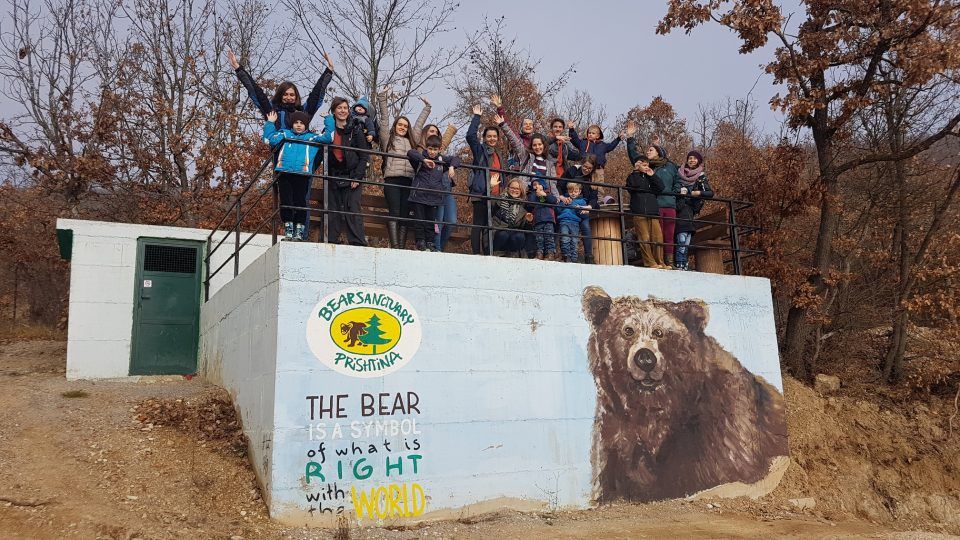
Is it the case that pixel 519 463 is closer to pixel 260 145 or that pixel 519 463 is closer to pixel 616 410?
pixel 616 410

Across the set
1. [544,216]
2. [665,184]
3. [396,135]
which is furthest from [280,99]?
[665,184]

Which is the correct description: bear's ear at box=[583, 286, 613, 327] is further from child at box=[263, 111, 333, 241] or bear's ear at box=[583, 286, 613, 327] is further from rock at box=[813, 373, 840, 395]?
rock at box=[813, 373, 840, 395]

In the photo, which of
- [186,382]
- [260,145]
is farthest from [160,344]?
[260,145]

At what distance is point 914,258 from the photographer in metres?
11.7

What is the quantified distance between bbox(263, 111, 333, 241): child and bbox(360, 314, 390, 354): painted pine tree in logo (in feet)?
4.24

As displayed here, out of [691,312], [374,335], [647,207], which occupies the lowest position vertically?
[374,335]

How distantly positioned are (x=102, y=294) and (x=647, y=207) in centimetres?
814

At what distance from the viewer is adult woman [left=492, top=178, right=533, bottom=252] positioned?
8.27 meters

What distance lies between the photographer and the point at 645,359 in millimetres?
7871

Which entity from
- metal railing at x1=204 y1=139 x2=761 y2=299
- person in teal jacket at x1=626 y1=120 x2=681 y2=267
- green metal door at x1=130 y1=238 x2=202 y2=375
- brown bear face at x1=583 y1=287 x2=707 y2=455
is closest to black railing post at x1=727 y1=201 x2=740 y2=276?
metal railing at x1=204 y1=139 x2=761 y2=299

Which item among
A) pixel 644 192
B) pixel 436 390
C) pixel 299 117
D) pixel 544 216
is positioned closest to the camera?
pixel 436 390

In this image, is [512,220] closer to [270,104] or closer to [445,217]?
[445,217]

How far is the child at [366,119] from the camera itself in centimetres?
819

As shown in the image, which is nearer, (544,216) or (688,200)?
(544,216)
